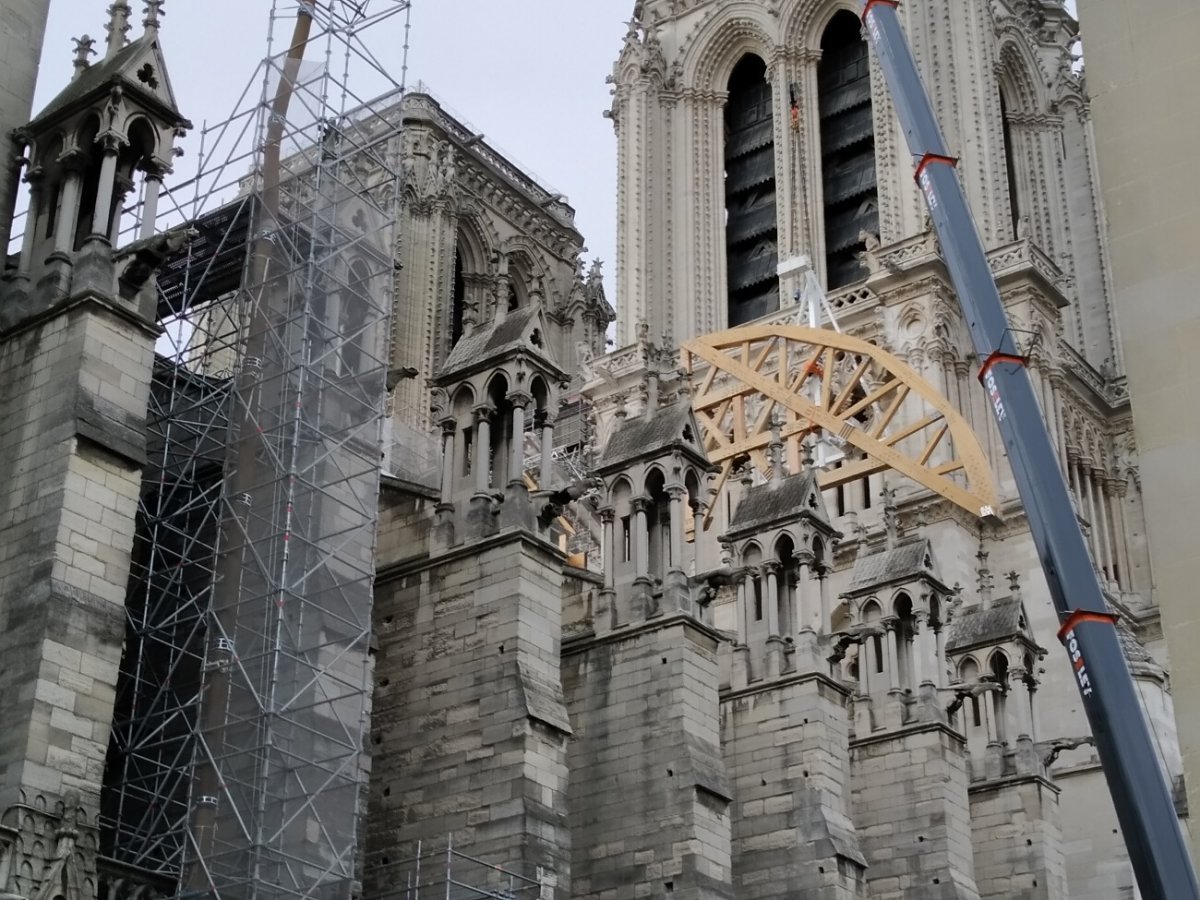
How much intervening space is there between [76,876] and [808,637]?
14.0m

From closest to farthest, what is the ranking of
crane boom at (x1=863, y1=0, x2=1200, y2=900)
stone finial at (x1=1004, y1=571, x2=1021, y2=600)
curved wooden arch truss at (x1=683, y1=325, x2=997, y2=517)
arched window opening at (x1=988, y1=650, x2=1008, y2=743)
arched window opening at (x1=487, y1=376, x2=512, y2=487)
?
crane boom at (x1=863, y1=0, x2=1200, y2=900) < arched window opening at (x1=487, y1=376, x2=512, y2=487) < arched window opening at (x1=988, y1=650, x2=1008, y2=743) < stone finial at (x1=1004, y1=571, x2=1021, y2=600) < curved wooden arch truss at (x1=683, y1=325, x2=997, y2=517)

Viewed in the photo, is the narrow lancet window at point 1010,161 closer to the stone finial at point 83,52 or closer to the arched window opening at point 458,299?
the arched window opening at point 458,299

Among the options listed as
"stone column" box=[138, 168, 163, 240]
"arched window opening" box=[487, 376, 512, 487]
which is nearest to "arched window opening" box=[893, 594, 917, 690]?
"arched window opening" box=[487, 376, 512, 487]

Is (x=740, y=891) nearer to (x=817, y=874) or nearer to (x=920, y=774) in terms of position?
(x=817, y=874)

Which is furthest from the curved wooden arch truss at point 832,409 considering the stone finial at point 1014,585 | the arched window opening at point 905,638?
the arched window opening at point 905,638

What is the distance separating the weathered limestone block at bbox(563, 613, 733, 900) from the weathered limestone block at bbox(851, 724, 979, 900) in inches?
241

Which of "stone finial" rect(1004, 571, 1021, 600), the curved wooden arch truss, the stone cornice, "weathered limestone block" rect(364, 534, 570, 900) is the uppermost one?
the curved wooden arch truss

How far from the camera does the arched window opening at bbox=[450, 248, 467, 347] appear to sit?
188ft

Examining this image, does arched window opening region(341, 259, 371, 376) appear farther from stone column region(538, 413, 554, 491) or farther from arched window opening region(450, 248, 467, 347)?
arched window opening region(450, 248, 467, 347)

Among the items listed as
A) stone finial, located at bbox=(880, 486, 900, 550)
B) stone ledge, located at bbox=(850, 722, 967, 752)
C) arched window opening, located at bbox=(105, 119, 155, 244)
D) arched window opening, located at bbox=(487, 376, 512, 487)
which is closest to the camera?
arched window opening, located at bbox=(105, 119, 155, 244)

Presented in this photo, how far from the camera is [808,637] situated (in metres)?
31.3

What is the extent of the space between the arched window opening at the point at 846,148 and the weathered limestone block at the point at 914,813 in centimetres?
1850

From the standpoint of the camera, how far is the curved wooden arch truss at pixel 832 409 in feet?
140

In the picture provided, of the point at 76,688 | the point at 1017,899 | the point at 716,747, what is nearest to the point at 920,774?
the point at 1017,899
